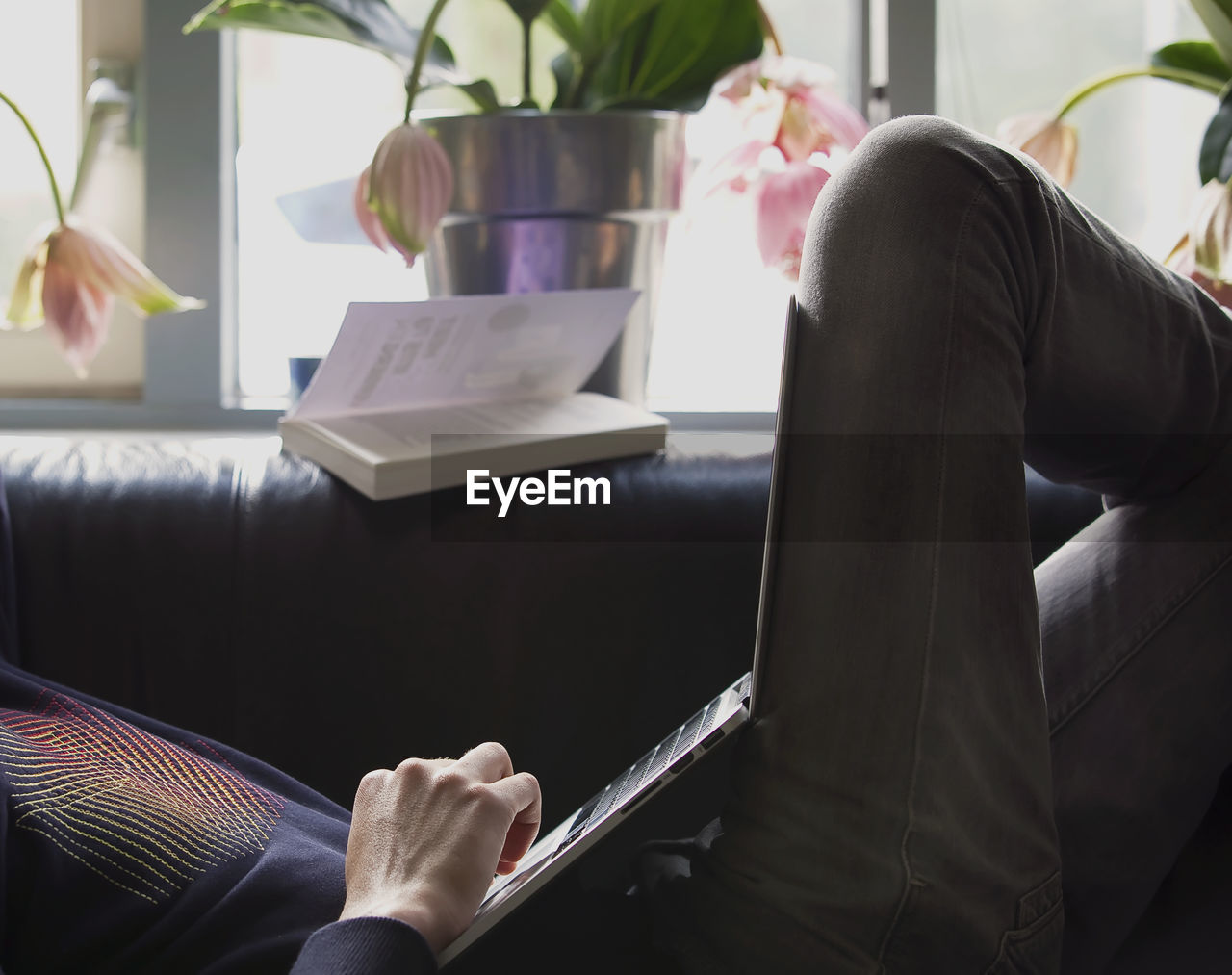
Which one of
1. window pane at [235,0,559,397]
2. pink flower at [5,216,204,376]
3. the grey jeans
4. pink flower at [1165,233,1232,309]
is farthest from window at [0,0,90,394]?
pink flower at [1165,233,1232,309]

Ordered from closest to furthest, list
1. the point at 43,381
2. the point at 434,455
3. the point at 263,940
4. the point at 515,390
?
the point at 263,940 < the point at 434,455 < the point at 515,390 < the point at 43,381

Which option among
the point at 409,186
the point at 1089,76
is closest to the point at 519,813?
the point at 409,186

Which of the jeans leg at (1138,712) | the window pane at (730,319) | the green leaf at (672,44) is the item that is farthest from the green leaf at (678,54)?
the jeans leg at (1138,712)

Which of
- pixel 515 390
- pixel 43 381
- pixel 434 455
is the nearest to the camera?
pixel 434 455

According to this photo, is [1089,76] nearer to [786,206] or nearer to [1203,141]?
[1203,141]

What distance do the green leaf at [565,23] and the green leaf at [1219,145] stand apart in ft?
2.06

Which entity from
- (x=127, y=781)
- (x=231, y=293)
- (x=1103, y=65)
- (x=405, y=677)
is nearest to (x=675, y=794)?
(x=405, y=677)

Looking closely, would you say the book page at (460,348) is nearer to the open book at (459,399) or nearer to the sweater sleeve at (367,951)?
the open book at (459,399)

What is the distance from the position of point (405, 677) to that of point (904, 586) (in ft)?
1.49

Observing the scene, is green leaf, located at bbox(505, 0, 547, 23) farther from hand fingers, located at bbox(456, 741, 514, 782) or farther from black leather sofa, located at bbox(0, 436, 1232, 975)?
hand fingers, located at bbox(456, 741, 514, 782)

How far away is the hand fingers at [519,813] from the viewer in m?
0.63

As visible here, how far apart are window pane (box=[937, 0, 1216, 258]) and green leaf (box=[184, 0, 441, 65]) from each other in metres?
0.79

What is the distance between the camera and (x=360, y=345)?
3.10 feet

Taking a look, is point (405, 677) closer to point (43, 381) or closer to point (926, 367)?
point (926, 367)
